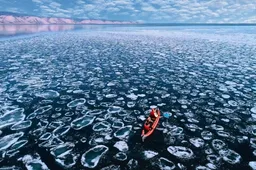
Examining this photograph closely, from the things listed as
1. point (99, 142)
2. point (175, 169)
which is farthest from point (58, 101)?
point (175, 169)

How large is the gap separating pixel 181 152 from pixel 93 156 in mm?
2045

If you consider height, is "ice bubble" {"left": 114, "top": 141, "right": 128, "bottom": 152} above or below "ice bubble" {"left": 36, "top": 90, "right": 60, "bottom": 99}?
below

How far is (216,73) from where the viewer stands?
35.5 ft

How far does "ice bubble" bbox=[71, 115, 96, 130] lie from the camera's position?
5502 millimetres

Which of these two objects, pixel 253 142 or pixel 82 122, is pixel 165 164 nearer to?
pixel 253 142

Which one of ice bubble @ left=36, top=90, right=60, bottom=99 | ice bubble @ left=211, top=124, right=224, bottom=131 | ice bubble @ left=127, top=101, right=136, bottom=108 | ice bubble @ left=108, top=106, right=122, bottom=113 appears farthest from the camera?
ice bubble @ left=36, top=90, right=60, bottom=99

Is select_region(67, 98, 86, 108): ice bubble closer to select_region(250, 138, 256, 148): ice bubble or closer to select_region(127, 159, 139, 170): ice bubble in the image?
select_region(127, 159, 139, 170): ice bubble

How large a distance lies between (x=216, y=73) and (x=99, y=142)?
28.2 ft

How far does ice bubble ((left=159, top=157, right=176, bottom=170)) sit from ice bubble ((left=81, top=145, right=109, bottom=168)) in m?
1.31

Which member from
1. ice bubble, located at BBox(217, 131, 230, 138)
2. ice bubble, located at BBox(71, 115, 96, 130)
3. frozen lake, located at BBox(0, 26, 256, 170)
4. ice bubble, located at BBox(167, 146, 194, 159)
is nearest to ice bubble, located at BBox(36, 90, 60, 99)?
frozen lake, located at BBox(0, 26, 256, 170)

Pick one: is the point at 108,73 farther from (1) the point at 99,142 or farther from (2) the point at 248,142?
(2) the point at 248,142

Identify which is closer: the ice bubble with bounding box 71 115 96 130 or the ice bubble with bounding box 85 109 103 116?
the ice bubble with bounding box 71 115 96 130

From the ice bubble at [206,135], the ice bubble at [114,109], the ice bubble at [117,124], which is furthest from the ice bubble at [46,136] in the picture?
the ice bubble at [206,135]

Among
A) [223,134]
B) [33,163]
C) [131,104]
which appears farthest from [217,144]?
[33,163]
